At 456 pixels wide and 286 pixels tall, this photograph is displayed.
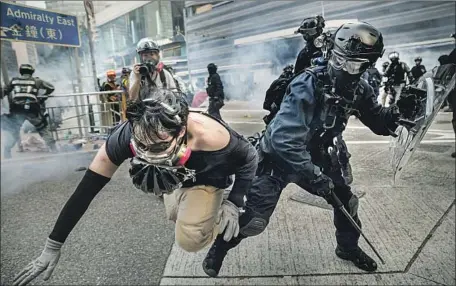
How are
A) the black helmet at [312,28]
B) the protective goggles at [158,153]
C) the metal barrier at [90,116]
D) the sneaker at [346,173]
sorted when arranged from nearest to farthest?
the protective goggles at [158,153], the black helmet at [312,28], the sneaker at [346,173], the metal barrier at [90,116]

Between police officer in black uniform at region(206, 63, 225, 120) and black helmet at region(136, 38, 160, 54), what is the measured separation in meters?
0.29

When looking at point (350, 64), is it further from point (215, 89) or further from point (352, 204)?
point (352, 204)

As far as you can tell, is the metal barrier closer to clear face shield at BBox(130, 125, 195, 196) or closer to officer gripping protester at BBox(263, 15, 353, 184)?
officer gripping protester at BBox(263, 15, 353, 184)

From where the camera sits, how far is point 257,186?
1.74 meters

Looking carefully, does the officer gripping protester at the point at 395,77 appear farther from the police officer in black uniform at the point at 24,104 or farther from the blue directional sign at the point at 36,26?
the police officer in black uniform at the point at 24,104

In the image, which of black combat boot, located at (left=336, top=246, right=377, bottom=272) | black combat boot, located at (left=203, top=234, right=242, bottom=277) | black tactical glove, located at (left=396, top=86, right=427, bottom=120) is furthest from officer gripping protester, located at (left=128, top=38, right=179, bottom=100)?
black combat boot, located at (left=336, top=246, right=377, bottom=272)

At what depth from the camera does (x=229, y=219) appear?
5.14ft

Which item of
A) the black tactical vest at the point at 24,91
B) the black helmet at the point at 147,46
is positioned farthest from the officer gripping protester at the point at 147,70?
the black tactical vest at the point at 24,91

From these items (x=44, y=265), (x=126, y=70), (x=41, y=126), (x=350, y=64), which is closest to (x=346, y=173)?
(x=350, y=64)

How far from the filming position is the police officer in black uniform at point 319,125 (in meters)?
1.27

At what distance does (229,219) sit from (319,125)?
59cm

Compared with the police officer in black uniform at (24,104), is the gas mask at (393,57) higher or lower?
higher

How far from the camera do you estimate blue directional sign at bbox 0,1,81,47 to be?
1458 millimetres

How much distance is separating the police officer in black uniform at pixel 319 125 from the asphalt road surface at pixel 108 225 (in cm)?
25
